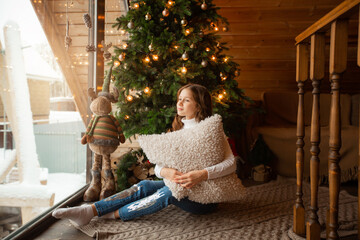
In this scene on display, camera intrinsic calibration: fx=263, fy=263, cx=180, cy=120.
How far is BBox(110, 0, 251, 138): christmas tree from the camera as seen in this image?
204 cm

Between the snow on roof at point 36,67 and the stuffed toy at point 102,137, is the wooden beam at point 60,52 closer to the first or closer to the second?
the snow on roof at point 36,67

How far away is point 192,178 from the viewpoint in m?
1.38

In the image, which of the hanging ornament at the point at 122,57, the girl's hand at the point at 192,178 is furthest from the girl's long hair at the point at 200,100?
the hanging ornament at the point at 122,57

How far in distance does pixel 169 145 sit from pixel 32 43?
994 mm

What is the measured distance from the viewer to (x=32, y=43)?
1530 mm

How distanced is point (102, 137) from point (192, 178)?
2.62ft

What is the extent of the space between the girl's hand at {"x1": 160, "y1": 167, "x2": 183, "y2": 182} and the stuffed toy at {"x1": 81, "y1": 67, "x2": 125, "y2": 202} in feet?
1.96

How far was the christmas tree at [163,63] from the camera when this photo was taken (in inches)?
80.4

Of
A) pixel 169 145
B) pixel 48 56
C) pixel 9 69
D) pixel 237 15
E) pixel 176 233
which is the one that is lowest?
pixel 176 233

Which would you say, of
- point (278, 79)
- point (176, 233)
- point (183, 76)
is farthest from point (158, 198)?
point (278, 79)

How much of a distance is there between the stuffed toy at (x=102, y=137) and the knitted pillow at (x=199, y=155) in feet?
1.85

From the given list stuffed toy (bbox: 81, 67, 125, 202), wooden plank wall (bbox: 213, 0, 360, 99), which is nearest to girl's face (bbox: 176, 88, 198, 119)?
stuffed toy (bbox: 81, 67, 125, 202)

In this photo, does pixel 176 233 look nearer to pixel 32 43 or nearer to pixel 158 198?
pixel 158 198

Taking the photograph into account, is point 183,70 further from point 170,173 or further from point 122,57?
point 170,173
